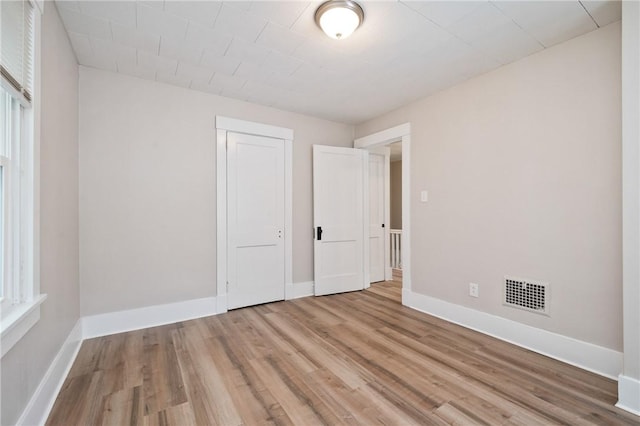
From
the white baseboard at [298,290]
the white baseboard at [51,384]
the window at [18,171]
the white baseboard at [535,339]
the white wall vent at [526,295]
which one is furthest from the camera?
the white baseboard at [298,290]

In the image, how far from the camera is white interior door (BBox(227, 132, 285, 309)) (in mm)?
3492

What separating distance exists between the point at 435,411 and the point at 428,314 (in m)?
1.73

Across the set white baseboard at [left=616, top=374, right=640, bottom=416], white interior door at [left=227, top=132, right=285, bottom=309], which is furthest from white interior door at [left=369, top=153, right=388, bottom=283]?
white baseboard at [left=616, top=374, right=640, bottom=416]

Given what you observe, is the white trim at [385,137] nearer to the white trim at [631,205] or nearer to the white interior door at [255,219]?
the white interior door at [255,219]

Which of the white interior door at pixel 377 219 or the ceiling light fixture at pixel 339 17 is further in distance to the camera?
the white interior door at pixel 377 219

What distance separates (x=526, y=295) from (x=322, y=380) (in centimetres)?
190

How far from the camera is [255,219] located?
366 cm

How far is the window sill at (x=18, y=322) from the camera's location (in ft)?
3.90

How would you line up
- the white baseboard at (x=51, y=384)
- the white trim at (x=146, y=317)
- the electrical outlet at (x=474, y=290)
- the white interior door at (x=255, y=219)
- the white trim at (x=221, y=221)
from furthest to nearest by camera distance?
the white interior door at (x=255, y=219) < the white trim at (x=221, y=221) < the electrical outlet at (x=474, y=290) < the white trim at (x=146, y=317) < the white baseboard at (x=51, y=384)

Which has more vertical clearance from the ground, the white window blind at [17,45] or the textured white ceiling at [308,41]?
the textured white ceiling at [308,41]

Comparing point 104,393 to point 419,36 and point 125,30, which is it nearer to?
point 125,30

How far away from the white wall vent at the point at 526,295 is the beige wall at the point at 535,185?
5 centimetres

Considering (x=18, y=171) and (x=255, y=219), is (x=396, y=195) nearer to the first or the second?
(x=255, y=219)

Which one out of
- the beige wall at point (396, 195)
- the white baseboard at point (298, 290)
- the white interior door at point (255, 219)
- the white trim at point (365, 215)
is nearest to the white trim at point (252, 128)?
the white interior door at point (255, 219)
